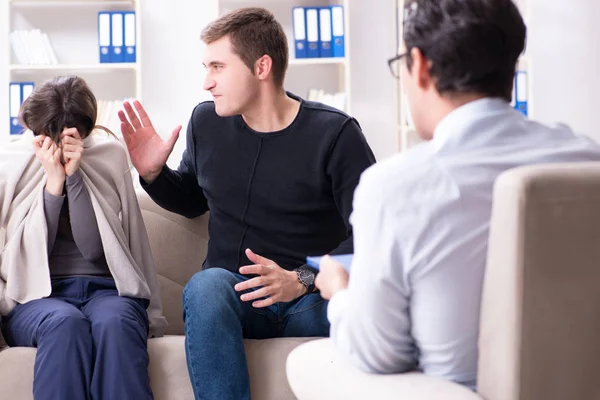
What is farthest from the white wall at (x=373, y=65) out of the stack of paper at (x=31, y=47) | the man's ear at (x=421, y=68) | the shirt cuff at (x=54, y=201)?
the man's ear at (x=421, y=68)

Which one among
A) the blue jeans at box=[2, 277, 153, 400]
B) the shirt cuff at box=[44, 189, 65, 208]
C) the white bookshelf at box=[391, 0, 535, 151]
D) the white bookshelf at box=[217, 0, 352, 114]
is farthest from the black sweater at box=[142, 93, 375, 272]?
the white bookshelf at box=[391, 0, 535, 151]

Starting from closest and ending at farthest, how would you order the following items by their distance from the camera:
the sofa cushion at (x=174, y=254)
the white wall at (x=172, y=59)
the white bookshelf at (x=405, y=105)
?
the sofa cushion at (x=174, y=254), the white bookshelf at (x=405, y=105), the white wall at (x=172, y=59)

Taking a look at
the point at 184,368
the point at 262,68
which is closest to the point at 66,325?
the point at 184,368

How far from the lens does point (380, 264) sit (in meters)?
1.10

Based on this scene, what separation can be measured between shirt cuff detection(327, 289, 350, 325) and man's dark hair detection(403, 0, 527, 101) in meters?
0.34

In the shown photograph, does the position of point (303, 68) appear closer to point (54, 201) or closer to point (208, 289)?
point (54, 201)

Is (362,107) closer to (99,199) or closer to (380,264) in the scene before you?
(99,199)

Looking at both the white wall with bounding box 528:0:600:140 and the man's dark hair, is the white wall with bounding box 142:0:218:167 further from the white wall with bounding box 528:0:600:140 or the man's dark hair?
the man's dark hair

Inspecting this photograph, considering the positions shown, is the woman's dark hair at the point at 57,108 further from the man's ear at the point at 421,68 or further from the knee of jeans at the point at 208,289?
the man's ear at the point at 421,68

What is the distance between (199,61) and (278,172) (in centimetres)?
293

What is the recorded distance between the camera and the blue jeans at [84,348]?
1787 millimetres

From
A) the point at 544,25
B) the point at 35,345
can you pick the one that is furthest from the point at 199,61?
the point at 35,345

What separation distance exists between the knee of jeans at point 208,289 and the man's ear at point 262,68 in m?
0.58

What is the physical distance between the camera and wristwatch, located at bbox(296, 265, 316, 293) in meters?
1.96
